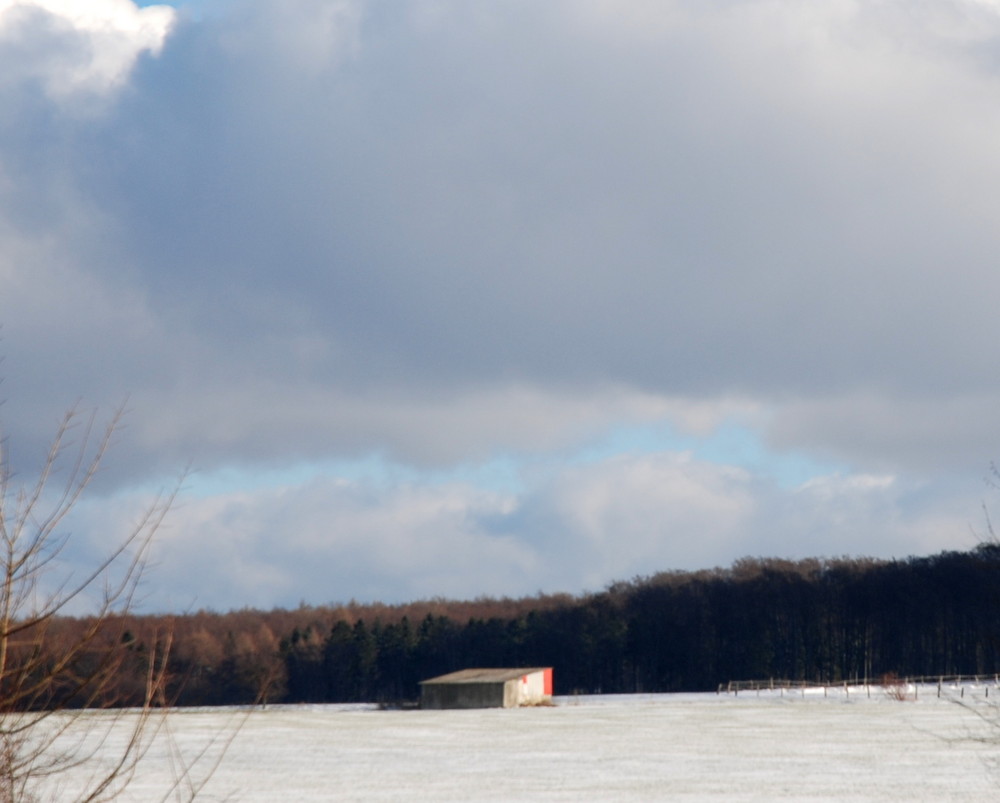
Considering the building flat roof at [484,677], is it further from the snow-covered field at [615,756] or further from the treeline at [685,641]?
the treeline at [685,641]

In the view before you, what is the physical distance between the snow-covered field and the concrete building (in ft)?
31.4

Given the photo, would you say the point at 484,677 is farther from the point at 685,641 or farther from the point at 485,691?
the point at 685,641

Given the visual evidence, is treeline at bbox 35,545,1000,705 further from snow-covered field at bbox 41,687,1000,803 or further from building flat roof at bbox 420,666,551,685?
snow-covered field at bbox 41,687,1000,803

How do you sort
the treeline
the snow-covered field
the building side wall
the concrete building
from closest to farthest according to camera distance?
the snow-covered field → the building side wall → the concrete building → the treeline

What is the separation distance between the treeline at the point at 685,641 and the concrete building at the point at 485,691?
103ft

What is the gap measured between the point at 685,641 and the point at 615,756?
2999 inches

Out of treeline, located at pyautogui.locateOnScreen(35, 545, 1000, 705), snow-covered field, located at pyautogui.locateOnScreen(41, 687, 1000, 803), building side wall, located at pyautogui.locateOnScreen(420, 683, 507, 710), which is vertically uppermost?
treeline, located at pyautogui.locateOnScreen(35, 545, 1000, 705)

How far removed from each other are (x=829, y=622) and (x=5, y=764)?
363ft

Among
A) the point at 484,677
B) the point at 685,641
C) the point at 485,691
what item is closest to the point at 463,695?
the point at 485,691

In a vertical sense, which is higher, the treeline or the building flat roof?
A: the treeline

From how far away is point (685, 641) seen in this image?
113 m

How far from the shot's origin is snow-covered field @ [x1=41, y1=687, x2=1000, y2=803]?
28922mm

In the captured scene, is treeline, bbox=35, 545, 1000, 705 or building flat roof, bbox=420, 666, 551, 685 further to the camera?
treeline, bbox=35, 545, 1000, 705

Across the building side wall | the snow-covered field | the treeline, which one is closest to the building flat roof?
the building side wall
